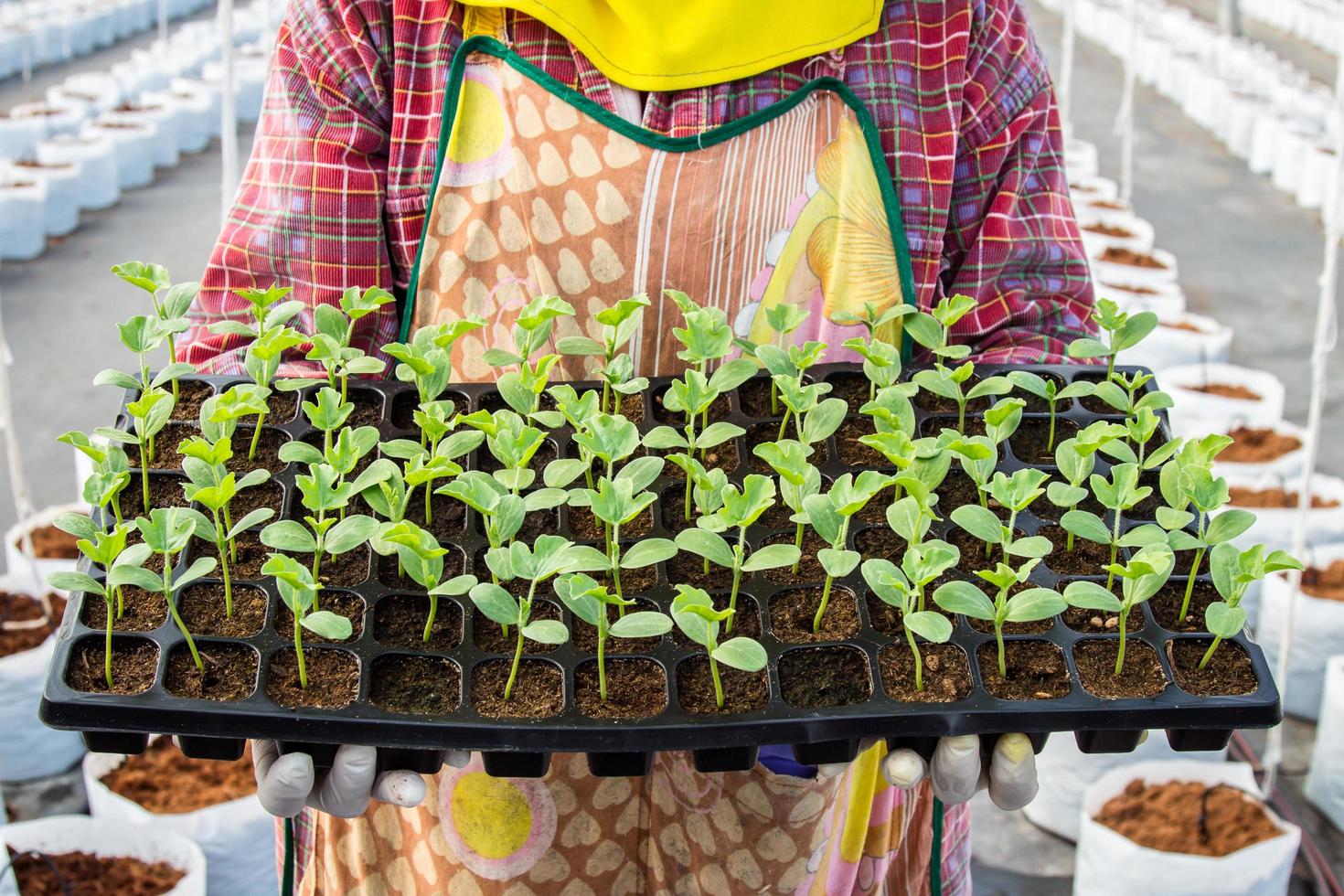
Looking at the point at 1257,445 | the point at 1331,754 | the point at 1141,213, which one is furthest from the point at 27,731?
the point at 1141,213

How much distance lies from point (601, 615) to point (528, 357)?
320 millimetres

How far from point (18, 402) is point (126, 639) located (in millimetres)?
3541

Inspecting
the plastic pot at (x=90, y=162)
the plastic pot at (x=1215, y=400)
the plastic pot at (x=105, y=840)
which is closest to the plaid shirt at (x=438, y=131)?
the plastic pot at (x=105, y=840)

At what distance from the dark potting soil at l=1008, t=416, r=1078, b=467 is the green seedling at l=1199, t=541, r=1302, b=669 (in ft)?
0.80

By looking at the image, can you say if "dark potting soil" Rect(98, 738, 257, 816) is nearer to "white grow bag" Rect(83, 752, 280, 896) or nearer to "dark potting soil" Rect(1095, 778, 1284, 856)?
"white grow bag" Rect(83, 752, 280, 896)

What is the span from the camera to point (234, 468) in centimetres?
111

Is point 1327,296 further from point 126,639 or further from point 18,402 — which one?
point 18,402

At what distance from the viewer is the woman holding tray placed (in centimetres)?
110

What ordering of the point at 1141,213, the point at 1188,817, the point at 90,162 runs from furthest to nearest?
the point at 1141,213
the point at 90,162
the point at 1188,817

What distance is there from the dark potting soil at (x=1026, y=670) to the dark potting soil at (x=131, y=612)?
610 mm

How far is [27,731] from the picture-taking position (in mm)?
2395

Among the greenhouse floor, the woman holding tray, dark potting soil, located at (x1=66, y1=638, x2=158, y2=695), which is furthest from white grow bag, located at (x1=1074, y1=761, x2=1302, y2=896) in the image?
dark potting soil, located at (x1=66, y1=638, x2=158, y2=695)

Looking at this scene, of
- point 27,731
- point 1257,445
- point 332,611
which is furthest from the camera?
point 1257,445

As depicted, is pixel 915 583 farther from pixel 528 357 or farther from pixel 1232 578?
pixel 528 357
